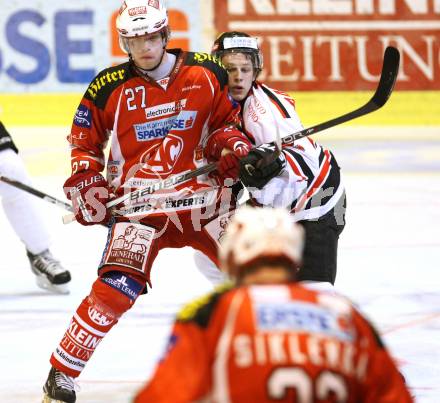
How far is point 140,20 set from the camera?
355 centimetres

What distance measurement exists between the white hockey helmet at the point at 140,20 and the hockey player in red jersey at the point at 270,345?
1712 millimetres

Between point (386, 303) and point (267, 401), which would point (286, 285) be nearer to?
point (267, 401)

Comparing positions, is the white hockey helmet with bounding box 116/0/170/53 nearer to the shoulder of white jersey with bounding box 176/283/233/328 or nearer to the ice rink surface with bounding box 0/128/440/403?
the ice rink surface with bounding box 0/128/440/403

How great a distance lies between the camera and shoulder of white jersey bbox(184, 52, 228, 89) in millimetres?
3600

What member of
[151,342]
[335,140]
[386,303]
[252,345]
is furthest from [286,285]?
[335,140]

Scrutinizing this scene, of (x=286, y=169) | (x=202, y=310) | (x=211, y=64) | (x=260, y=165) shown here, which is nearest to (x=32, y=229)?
(x=211, y=64)

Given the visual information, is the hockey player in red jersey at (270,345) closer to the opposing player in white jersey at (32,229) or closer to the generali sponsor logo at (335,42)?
the opposing player in white jersey at (32,229)

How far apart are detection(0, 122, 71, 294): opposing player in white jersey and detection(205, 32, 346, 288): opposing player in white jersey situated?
1.66 m

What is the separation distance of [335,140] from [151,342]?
4.80m

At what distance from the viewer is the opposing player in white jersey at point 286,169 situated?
11.3 ft

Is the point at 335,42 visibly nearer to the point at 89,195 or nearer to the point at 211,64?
the point at 211,64

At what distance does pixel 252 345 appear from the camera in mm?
1818

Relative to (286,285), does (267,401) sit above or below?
below

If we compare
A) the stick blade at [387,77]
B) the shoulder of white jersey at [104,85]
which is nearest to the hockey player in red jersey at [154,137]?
the shoulder of white jersey at [104,85]
